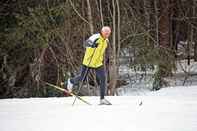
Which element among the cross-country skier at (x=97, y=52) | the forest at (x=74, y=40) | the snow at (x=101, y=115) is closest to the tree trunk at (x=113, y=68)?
the forest at (x=74, y=40)

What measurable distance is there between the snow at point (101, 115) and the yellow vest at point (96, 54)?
0.91 metres

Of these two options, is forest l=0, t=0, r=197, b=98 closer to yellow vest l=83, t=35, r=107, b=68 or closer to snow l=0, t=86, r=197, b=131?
snow l=0, t=86, r=197, b=131

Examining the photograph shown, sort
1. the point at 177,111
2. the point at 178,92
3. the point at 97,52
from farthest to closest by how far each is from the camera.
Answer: the point at 178,92, the point at 97,52, the point at 177,111

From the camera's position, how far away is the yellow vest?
1095 centimetres

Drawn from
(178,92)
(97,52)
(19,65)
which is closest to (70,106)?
(97,52)

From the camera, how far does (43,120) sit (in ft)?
31.2

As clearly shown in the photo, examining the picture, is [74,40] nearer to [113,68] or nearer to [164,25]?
[113,68]

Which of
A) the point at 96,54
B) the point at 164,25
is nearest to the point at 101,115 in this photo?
the point at 96,54

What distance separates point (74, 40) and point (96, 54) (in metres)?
6.72

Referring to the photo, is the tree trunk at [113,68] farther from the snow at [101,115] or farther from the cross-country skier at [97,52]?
the cross-country skier at [97,52]

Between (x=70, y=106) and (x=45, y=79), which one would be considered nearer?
(x=70, y=106)

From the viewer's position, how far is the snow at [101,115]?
28.7 feet

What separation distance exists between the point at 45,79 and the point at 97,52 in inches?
325

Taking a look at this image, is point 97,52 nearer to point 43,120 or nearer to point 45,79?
point 43,120
